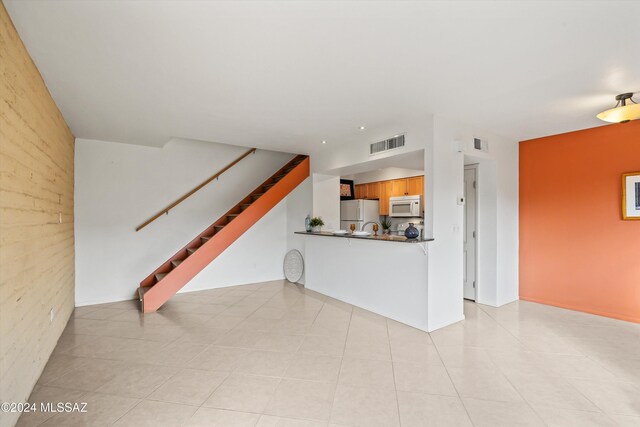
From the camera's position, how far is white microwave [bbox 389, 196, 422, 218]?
6.23 metres

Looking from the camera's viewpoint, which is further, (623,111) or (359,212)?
(359,212)

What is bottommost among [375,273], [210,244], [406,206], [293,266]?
[293,266]

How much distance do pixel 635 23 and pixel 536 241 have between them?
11.6ft

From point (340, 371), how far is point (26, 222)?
283 cm

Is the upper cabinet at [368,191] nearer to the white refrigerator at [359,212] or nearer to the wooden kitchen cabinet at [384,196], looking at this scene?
the wooden kitchen cabinet at [384,196]

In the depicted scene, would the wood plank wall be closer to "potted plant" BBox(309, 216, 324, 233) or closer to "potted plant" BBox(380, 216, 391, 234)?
"potted plant" BBox(309, 216, 324, 233)

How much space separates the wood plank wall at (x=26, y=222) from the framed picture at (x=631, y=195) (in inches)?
245

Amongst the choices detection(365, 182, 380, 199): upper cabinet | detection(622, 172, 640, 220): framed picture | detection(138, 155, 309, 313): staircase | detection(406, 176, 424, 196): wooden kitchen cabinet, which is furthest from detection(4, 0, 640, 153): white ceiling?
detection(365, 182, 380, 199): upper cabinet

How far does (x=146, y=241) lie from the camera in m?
5.16

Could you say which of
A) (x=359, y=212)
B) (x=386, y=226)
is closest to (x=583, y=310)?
(x=386, y=226)

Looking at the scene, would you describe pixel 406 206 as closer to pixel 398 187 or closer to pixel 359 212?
pixel 398 187

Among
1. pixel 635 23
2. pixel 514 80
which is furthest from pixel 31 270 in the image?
pixel 635 23

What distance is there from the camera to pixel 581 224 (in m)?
4.20

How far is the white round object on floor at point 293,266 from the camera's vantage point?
6043 mm
